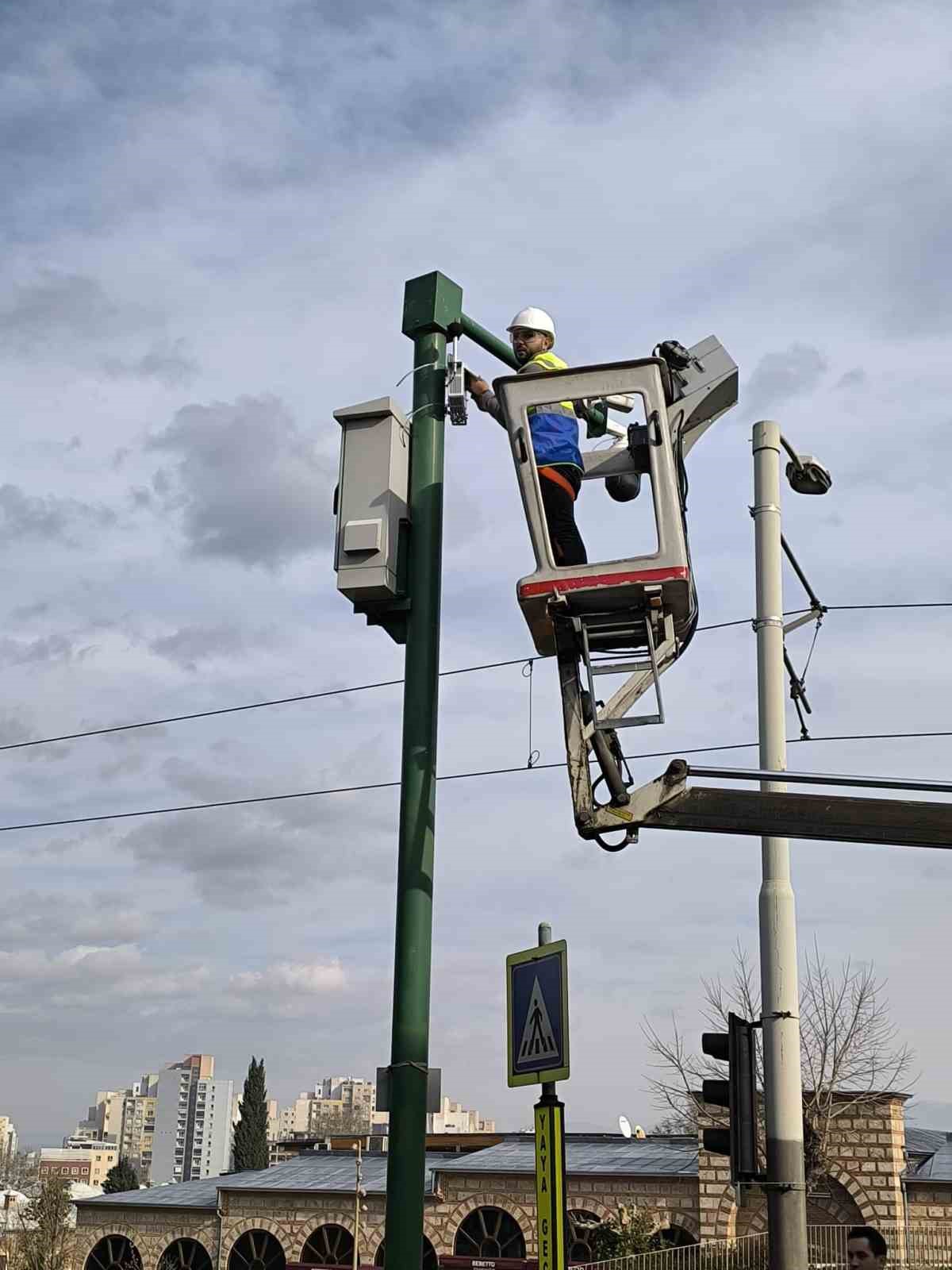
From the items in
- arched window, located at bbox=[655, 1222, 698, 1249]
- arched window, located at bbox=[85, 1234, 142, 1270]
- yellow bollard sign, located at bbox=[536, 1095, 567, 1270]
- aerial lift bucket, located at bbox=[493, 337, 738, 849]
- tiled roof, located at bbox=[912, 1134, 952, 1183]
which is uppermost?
aerial lift bucket, located at bbox=[493, 337, 738, 849]

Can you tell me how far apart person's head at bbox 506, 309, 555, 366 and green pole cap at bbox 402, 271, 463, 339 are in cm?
57

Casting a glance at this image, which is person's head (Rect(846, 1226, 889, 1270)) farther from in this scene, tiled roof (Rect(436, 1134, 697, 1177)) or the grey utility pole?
tiled roof (Rect(436, 1134, 697, 1177))

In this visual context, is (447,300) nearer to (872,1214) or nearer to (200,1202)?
(872,1214)

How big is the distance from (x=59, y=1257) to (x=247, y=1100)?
120ft

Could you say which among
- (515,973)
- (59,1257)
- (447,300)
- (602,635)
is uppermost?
(447,300)

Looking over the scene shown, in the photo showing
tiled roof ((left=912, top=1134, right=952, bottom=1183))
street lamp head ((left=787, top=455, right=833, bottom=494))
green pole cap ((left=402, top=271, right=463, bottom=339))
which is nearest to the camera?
green pole cap ((left=402, top=271, right=463, bottom=339))

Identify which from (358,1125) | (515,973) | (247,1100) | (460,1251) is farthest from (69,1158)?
(515,973)

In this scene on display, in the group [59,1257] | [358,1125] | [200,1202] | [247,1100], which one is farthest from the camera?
[358,1125]

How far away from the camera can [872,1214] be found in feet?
103

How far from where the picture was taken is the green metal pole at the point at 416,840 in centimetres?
524

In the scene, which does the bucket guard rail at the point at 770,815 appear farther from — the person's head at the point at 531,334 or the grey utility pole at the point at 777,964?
the grey utility pole at the point at 777,964

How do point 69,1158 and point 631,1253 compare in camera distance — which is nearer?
point 631,1253

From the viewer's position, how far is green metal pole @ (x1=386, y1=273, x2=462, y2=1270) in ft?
17.2

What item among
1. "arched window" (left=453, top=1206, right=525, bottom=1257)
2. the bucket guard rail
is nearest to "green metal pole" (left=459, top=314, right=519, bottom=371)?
the bucket guard rail
